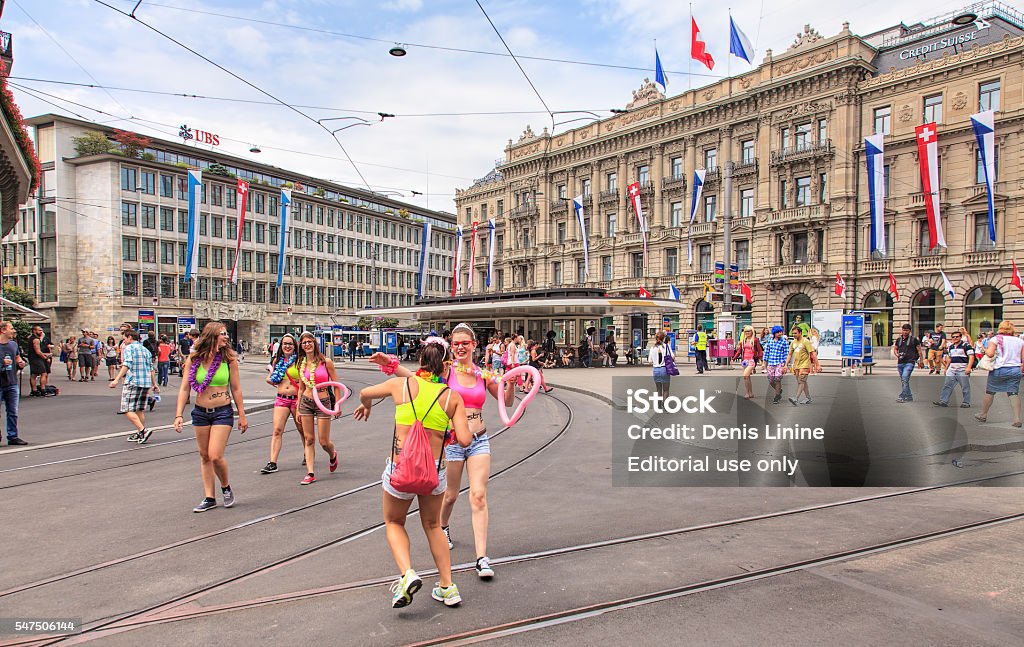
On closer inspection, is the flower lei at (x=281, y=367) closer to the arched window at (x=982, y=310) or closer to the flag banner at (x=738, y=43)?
the flag banner at (x=738, y=43)

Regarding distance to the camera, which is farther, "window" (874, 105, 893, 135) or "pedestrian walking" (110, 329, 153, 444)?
"window" (874, 105, 893, 135)

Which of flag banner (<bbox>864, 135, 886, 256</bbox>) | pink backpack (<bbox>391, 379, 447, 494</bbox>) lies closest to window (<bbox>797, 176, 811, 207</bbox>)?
→ flag banner (<bbox>864, 135, 886, 256</bbox>)

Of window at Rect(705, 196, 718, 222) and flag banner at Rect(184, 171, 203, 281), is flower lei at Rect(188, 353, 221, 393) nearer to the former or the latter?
flag banner at Rect(184, 171, 203, 281)

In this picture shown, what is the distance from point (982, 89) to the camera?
38188mm

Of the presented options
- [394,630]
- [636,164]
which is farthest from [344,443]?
[636,164]

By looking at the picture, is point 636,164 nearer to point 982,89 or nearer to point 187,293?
point 982,89

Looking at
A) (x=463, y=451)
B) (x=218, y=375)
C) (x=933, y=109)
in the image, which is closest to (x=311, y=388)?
(x=218, y=375)

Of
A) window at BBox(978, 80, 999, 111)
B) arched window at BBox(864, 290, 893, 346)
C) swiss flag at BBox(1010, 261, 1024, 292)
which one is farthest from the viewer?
arched window at BBox(864, 290, 893, 346)

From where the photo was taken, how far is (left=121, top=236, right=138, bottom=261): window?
57.2 metres

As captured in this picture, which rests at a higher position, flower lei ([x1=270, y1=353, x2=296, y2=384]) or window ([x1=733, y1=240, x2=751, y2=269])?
window ([x1=733, y1=240, x2=751, y2=269])

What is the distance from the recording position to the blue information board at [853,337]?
2495cm

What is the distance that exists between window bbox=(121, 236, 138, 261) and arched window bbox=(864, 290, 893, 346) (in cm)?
5799

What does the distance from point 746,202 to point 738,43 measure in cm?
1472

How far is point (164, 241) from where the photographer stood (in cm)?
6050
